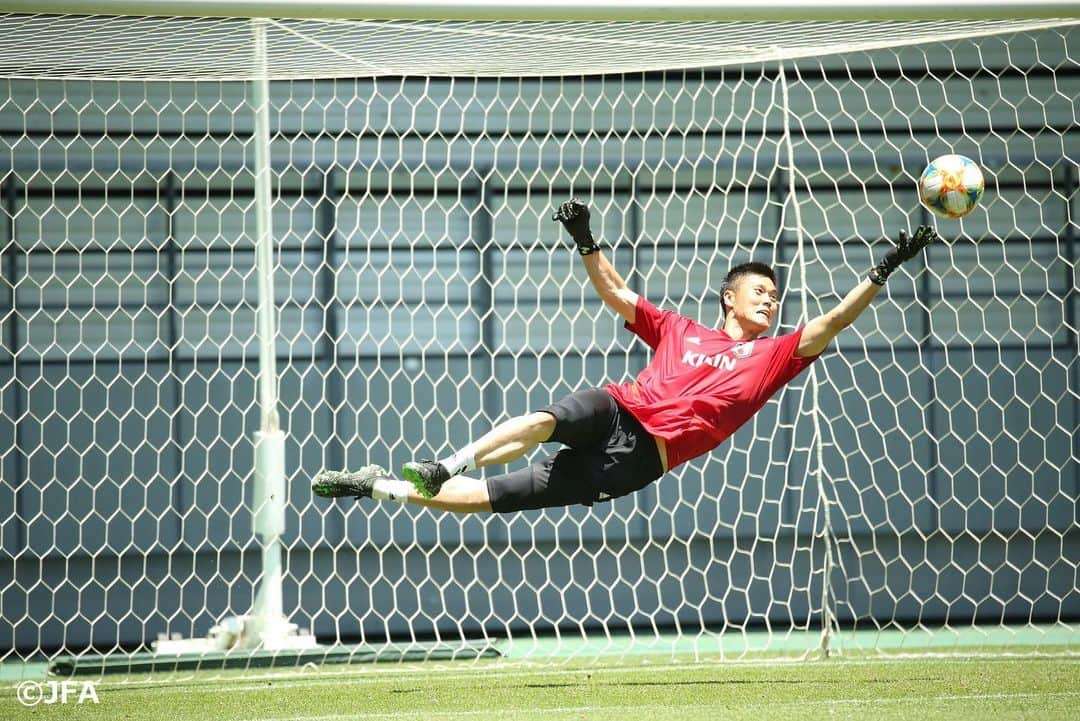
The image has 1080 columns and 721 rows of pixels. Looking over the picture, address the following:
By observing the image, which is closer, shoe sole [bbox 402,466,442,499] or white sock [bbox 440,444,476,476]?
shoe sole [bbox 402,466,442,499]

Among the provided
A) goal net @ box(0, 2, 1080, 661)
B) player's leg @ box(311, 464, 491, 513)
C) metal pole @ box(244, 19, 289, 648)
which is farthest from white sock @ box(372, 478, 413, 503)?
goal net @ box(0, 2, 1080, 661)

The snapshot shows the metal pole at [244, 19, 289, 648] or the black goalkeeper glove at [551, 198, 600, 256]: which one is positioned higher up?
the black goalkeeper glove at [551, 198, 600, 256]

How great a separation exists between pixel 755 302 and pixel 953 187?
97cm

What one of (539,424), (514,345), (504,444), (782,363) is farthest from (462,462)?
(514,345)

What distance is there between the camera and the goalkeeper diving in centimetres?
519

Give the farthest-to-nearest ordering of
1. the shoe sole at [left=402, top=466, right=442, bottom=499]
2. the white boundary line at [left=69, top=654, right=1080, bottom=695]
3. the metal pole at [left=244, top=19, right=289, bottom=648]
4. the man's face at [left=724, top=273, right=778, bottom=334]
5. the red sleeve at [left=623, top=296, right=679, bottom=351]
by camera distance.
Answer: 1. the metal pole at [left=244, top=19, right=289, bottom=648]
2. the white boundary line at [left=69, top=654, right=1080, bottom=695]
3. the red sleeve at [left=623, top=296, right=679, bottom=351]
4. the man's face at [left=724, top=273, right=778, bottom=334]
5. the shoe sole at [left=402, top=466, right=442, bottom=499]

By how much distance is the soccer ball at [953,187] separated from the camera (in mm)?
Result: 5199

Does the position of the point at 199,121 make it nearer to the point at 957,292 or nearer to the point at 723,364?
the point at 723,364

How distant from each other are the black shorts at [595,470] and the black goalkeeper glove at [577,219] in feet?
2.16

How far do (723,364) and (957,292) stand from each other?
3.94 meters

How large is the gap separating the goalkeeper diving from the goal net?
2.60 m

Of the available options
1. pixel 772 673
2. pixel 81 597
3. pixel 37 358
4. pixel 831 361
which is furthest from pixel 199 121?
pixel 772 673

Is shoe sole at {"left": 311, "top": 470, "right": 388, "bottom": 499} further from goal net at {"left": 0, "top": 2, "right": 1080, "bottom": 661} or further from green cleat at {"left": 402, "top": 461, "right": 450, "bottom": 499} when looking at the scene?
goal net at {"left": 0, "top": 2, "right": 1080, "bottom": 661}

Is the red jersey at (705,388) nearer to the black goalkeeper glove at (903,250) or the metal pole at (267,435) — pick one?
the black goalkeeper glove at (903,250)
